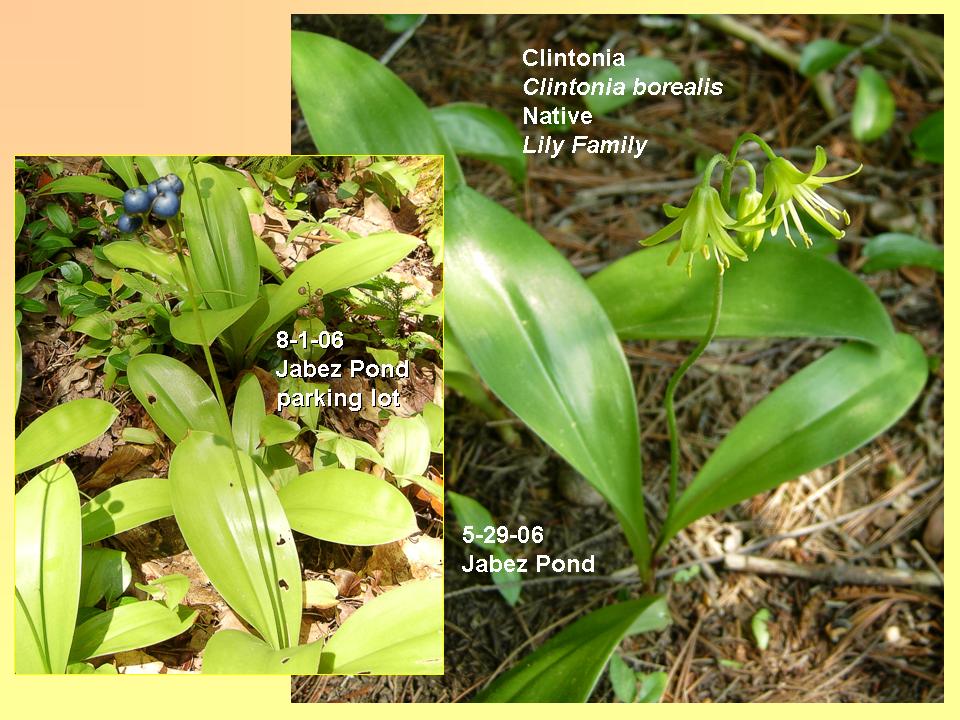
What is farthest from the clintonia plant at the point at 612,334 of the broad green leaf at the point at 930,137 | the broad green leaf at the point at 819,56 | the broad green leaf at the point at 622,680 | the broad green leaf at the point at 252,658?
the broad green leaf at the point at 819,56

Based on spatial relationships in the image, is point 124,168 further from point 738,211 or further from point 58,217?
point 738,211

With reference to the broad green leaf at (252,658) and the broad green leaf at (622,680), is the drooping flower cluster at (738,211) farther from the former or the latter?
the broad green leaf at (622,680)

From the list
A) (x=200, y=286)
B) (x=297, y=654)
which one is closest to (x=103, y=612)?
(x=297, y=654)

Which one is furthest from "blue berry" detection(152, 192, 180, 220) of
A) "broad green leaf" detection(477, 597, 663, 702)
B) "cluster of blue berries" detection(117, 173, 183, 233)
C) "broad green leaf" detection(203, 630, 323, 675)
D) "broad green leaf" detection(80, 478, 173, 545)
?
"broad green leaf" detection(477, 597, 663, 702)

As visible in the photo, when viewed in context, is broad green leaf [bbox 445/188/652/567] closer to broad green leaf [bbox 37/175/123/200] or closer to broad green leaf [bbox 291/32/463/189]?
broad green leaf [bbox 291/32/463/189]

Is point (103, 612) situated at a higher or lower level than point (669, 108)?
lower

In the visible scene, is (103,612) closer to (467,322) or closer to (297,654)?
(297,654)
